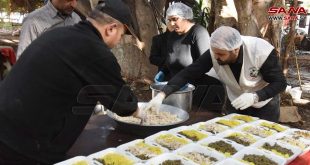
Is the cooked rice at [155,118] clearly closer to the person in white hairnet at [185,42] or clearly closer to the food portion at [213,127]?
the food portion at [213,127]

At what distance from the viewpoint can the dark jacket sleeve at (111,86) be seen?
1590 millimetres

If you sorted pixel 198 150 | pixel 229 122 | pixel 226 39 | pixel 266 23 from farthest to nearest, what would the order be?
1. pixel 266 23
2. pixel 226 39
3. pixel 229 122
4. pixel 198 150

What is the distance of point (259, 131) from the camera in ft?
6.64

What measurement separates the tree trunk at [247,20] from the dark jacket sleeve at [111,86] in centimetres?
257

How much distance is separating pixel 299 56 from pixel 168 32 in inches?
248

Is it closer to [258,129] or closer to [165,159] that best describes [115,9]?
[165,159]

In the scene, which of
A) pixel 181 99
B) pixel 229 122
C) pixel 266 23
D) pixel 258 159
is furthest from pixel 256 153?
pixel 266 23

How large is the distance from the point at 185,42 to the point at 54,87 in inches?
72.2

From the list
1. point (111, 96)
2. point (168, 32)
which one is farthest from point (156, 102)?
point (168, 32)

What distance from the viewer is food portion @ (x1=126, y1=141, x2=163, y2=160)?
162 centimetres

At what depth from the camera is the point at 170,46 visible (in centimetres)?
326

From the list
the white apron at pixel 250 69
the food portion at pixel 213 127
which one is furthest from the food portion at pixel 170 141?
the white apron at pixel 250 69

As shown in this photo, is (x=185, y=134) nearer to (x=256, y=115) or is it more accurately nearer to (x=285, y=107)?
(x=256, y=115)

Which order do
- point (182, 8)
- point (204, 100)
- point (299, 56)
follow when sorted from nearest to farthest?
point (204, 100) < point (182, 8) < point (299, 56)
